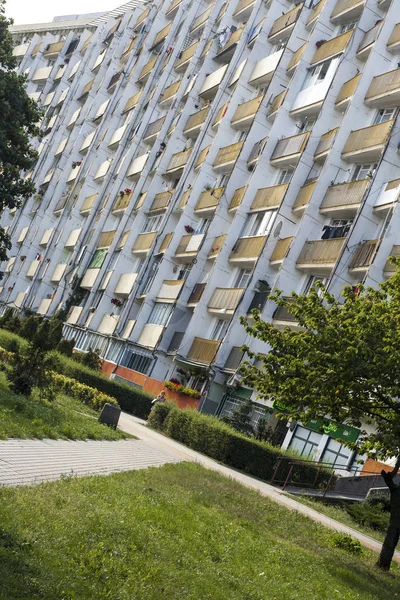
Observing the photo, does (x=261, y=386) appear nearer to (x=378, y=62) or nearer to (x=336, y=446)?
(x=336, y=446)

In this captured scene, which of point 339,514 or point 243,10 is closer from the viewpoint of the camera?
point 339,514

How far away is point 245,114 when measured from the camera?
1855 inches

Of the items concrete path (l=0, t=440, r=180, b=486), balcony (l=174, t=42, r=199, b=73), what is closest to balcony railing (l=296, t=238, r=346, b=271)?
concrete path (l=0, t=440, r=180, b=486)

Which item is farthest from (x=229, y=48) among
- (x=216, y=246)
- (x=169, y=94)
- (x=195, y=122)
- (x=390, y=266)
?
(x=390, y=266)

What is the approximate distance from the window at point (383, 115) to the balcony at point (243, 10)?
1832 centimetres

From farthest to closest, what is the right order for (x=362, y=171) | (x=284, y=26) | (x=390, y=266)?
(x=284, y=26), (x=362, y=171), (x=390, y=266)

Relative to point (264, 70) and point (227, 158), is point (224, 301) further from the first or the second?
point (264, 70)

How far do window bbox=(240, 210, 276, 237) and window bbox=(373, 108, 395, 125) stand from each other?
21.6 ft

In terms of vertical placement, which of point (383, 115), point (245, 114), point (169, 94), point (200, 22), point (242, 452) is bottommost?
point (242, 452)

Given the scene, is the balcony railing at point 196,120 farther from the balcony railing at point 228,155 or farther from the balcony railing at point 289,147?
the balcony railing at point 289,147

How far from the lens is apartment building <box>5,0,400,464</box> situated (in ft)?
120

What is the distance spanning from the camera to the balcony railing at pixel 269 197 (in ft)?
132

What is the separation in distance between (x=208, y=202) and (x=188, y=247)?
9.03ft

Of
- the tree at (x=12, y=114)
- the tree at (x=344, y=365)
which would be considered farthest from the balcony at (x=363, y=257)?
the tree at (x=344, y=365)
